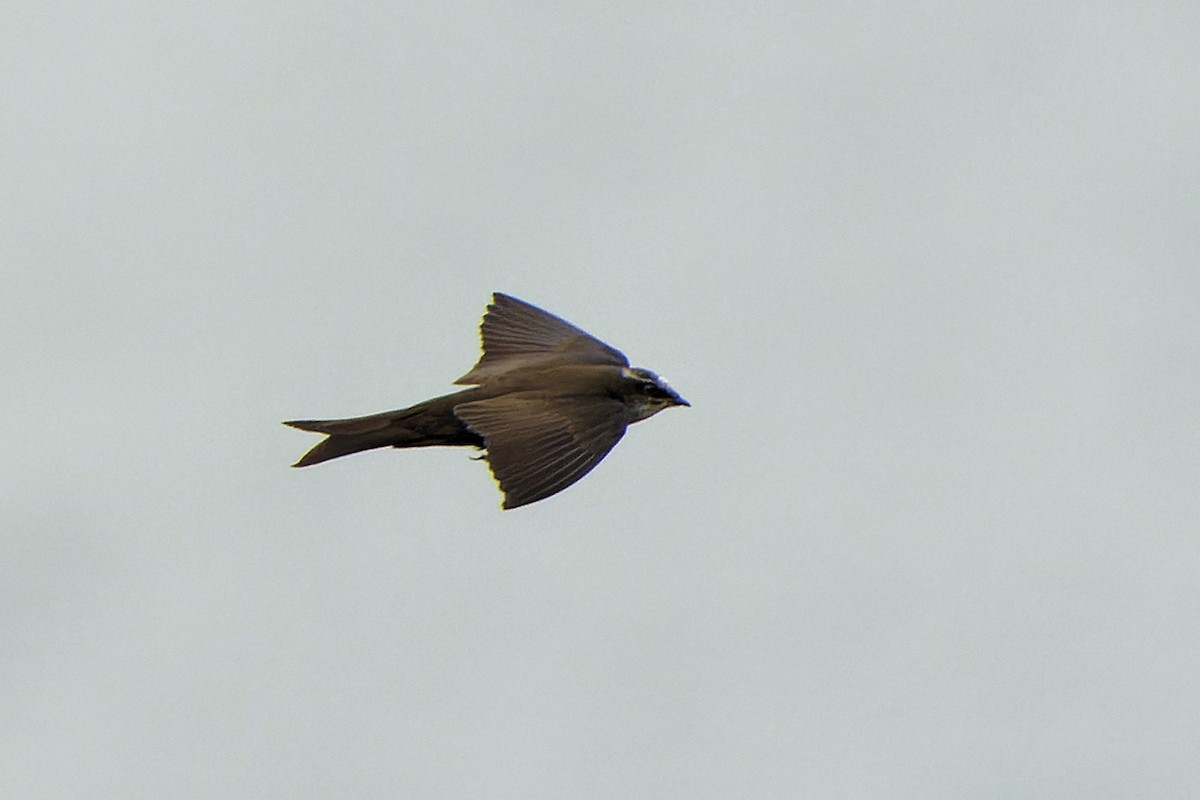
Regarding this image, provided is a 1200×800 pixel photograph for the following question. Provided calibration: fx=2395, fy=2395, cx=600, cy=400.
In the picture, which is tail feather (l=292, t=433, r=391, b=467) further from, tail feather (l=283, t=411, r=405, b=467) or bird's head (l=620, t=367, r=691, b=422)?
bird's head (l=620, t=367, r=691, b=422)

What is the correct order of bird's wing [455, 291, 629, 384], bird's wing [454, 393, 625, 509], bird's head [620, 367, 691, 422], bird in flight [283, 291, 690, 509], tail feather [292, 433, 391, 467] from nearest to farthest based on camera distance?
bird's wing [454, 393, 625, 509] → bird in flight [283, 291, 690, 509] → tail feather [292, 433, 391, 467] → bird's head [620, 367, 691, 422] → bird's wing [455, 291, 629, 384]

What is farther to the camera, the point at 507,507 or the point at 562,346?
the point at 562,346

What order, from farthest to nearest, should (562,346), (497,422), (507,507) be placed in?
(562,346) < (497,422) < (507,507)

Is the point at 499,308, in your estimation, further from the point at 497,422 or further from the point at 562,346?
the point at 497,422

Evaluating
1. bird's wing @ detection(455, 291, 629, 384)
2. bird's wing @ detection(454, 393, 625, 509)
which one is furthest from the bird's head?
bird's wing @ detection(455, 291, 629, 384)

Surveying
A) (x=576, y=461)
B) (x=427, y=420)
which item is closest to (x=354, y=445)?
(x=427, y=420)

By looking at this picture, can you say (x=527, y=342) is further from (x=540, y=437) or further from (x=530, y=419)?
(x=540, y=437)

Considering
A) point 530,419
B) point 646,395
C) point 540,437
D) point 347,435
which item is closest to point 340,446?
point 347,435

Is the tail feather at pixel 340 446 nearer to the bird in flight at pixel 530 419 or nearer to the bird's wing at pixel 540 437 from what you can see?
the bird in flight at pixel 530 419
